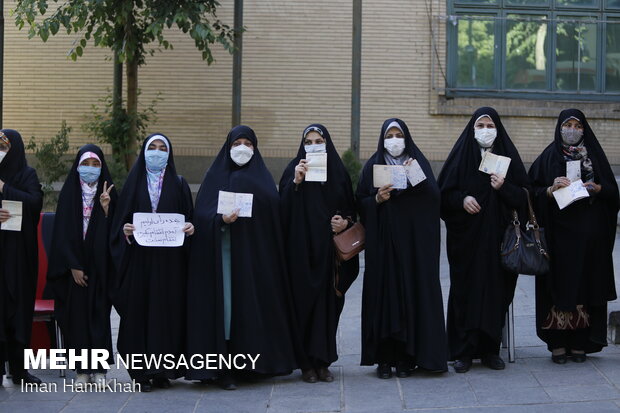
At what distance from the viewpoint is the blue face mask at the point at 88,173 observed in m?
6.73

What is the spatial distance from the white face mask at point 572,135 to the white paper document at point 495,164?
23.5 inches

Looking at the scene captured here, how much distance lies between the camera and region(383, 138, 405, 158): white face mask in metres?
6.95

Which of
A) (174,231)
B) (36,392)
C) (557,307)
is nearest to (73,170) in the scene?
(174,231)

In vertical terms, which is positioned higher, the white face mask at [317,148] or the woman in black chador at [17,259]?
the white face mask at [317,148]

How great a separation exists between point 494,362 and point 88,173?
11.1 feet

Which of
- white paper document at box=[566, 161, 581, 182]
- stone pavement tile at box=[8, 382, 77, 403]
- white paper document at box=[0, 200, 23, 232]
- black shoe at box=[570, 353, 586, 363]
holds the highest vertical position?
white paper document at box=[566, 161, 581, 182]

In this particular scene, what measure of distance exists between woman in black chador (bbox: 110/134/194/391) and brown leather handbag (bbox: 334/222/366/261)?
111cm

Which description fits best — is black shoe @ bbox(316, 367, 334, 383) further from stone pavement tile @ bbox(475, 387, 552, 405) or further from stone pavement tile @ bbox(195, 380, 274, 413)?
stone pavement tile @ bbox(475, 387, 552, 405)

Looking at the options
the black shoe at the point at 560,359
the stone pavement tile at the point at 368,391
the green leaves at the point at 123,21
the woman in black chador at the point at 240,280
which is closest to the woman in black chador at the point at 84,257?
the woman in black chador at the point at 240,280

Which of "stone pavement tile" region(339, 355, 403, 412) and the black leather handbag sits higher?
the black leather handbag

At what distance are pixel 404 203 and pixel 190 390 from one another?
6.98 ft

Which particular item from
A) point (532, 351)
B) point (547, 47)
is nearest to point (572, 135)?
point (532, 351)

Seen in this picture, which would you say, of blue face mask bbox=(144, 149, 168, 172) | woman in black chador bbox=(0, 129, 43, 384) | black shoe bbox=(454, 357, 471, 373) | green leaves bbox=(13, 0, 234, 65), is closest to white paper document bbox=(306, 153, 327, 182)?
blue face mask bbox=(144, 149, 168, 172)

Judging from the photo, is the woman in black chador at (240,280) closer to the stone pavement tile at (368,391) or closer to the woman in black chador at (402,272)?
the stone pavement tile at (368,391)
